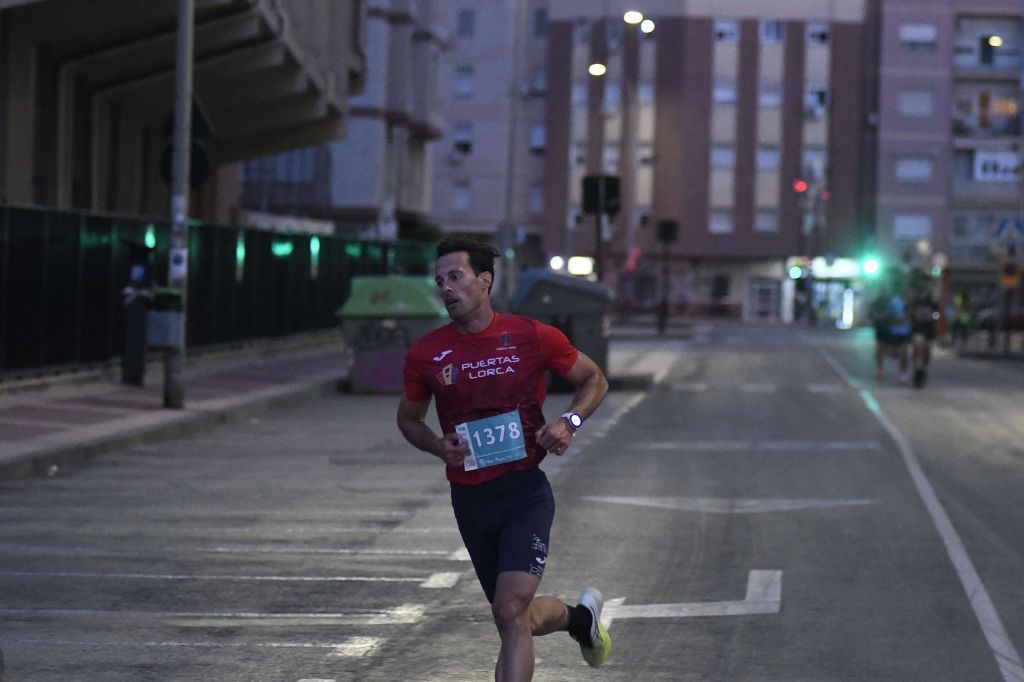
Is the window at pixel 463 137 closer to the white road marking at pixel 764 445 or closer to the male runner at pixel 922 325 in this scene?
the male runner at pixel 922 325

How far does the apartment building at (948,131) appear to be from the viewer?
92.9 metres

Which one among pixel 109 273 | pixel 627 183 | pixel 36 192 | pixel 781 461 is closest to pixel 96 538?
pixel 781 461

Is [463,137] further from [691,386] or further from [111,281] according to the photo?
[111,281]

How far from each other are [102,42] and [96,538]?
19.5 metres

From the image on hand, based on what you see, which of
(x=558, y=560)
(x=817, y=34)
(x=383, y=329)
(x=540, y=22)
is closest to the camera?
(x=558, y=560)

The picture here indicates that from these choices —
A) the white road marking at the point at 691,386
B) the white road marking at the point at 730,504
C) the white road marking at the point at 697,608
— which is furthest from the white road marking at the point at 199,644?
the white road marking at the point at 691,386

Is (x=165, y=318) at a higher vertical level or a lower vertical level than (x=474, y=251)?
lower

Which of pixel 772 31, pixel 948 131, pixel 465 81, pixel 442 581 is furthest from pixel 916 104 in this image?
pixel 442 581

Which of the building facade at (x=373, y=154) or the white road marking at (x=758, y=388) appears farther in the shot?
the building facade at (x=373, y=154)

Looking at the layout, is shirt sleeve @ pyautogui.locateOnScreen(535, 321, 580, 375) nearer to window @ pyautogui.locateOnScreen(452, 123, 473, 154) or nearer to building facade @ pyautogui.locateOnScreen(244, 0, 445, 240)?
building facade @ pyautogui.locateOnScreen(244, 0, 445, 240)

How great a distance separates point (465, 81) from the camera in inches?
3770

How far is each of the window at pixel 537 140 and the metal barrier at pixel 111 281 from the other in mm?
58718

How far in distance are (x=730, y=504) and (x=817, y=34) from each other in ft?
265

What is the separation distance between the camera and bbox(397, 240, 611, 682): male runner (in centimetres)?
646
